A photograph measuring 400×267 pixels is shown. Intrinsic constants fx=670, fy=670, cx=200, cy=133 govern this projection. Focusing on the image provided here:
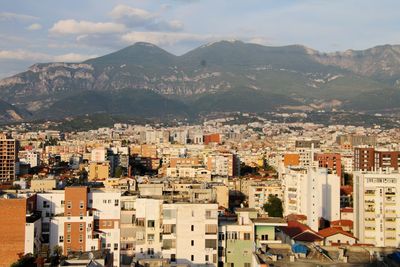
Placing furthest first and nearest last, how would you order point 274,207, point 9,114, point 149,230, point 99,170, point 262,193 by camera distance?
1. point 9,114
2. point 99,170
3. point 262,193
4. point 274,207
5. point 149,230

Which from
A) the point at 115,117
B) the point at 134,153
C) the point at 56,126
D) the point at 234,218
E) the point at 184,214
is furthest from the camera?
the point at 115,117

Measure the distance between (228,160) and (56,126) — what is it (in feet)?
290

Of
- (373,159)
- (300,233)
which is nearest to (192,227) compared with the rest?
(300,233)

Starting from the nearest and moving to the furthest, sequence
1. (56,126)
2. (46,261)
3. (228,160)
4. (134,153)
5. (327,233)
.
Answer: (46,261)
(327,233)
(228,160)
(134,153)
(56,126)

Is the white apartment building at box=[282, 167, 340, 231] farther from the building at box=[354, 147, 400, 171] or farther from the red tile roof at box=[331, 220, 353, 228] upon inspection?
the building at box=[354, 147, 400, 171]

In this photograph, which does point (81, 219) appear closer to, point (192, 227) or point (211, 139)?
point (192, 227)

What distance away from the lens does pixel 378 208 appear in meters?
25.0

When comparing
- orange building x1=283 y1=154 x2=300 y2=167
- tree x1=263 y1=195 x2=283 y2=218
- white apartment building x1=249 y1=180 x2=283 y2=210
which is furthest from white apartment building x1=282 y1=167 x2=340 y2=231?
orange building x1=283 y1=154 x2=300 y2=167

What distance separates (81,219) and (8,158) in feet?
131

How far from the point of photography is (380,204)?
25047 mm

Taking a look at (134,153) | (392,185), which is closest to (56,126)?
(134,153)

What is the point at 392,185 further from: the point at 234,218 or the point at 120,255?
the point at 120,255

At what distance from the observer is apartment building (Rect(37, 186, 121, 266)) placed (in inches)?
632

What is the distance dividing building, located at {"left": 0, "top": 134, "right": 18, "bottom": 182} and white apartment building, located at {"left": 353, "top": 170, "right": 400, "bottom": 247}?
110 ft
